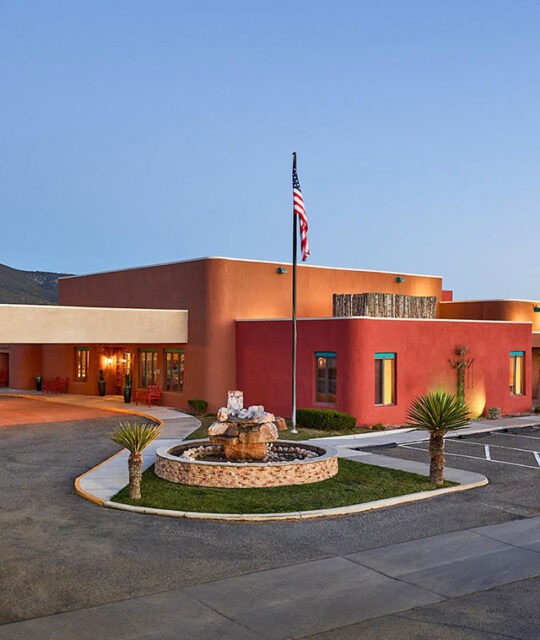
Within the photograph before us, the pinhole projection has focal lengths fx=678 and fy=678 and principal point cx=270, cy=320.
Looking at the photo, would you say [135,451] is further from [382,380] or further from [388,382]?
[388,382]

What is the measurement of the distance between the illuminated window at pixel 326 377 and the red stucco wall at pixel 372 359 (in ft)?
0.78

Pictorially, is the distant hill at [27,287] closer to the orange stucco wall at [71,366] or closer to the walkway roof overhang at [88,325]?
the orange stucco wall at [71,366]

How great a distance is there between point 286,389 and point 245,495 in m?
12.7

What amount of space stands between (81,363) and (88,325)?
10.6 m

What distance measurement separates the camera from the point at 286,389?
87.0 ft

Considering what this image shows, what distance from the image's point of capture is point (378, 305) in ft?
91.7

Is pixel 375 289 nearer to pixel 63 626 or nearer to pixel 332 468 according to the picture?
pixel 332 468

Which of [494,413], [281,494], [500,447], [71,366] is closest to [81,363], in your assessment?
[71,366]

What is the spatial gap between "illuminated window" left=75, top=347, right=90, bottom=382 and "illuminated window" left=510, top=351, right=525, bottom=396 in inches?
814

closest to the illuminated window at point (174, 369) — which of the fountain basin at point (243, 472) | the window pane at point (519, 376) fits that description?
the fountain basin at point (243, 472)

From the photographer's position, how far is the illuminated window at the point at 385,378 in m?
25.0

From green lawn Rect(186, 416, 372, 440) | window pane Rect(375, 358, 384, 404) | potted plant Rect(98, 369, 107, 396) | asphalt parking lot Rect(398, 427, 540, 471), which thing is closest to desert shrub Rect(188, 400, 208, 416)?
green lawn Rect(186, 416, 372, 440)

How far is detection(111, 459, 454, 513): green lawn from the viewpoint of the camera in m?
12.9

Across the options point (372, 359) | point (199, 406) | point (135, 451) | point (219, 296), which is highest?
point (219, 296)
